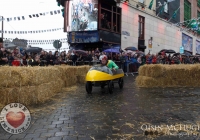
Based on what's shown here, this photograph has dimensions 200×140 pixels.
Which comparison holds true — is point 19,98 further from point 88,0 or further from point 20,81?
point 88,0

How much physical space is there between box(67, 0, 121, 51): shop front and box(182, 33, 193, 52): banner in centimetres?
2606

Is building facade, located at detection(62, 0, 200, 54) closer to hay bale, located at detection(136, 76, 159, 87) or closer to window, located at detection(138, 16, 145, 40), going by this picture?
window, located at detection(138, 16, 145, 40)

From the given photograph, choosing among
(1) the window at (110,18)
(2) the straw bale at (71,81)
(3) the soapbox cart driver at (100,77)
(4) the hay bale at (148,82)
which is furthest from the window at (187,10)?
(3) the soapbox cart driver at (100,77)

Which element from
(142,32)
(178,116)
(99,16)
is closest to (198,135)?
(178,116)

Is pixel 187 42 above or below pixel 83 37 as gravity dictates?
above

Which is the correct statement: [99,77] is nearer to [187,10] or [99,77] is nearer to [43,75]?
[43,75]

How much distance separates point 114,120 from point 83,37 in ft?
68.2

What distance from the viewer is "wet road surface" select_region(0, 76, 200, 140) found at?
457 cm

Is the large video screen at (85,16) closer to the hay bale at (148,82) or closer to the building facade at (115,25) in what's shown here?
the building facade at (115,25)

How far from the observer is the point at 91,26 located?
25.3 m

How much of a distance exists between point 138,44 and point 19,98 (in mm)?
25914

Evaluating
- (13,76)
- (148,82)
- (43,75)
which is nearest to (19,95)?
(13,76)

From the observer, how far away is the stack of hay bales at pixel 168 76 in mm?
12352

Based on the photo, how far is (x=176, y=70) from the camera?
12656 mm
